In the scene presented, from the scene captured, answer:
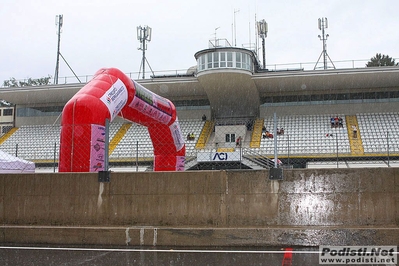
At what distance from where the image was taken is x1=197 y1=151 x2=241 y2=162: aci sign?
22266 millimetres

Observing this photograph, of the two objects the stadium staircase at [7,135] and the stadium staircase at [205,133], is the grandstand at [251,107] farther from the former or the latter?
the stadium staircase at [7,135]

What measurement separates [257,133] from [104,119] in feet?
67.2

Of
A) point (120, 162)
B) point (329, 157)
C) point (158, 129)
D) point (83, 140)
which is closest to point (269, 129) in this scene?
point (329, 157)

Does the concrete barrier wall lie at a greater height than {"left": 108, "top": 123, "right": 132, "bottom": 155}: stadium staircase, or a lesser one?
lesser

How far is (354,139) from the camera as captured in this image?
2808 centimetres

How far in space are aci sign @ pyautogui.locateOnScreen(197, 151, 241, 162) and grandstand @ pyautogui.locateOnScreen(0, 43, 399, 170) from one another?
1.61 metres

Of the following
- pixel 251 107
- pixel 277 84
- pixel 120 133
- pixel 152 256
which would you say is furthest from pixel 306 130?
pixel 152 256

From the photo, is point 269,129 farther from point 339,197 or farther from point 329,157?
point 339,197

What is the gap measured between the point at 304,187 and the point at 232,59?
2187cm

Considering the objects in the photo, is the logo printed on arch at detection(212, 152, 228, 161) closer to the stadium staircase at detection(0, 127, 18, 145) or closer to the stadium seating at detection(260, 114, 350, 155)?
the stadium seating at detection(260, 114, 350, 155)

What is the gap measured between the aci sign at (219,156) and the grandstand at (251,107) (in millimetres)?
1613

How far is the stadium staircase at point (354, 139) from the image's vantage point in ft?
84.6

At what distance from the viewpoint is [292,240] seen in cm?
736

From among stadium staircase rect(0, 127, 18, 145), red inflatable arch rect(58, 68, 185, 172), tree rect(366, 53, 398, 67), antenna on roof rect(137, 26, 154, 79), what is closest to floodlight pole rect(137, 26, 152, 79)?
antenna on roof rect(137, 26, 154, 79)
